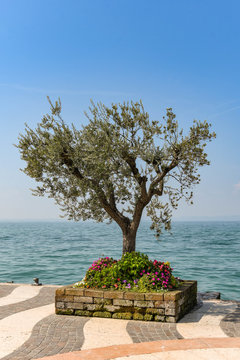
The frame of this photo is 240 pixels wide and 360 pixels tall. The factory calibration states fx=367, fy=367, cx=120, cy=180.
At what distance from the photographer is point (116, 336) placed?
923 centimetres

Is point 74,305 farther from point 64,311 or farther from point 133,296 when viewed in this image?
point 133,296

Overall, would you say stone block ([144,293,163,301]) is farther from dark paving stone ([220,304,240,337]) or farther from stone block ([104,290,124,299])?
dark paving stone ([220,304,240,337])

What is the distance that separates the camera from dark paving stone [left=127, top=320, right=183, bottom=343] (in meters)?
9.04

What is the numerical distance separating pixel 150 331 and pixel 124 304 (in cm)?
141

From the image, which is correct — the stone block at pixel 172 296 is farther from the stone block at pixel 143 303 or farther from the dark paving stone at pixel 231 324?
the dark paving stone at pixel 231 324

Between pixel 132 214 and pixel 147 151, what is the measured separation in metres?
2.95

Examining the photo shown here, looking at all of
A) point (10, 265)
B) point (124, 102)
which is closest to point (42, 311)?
point (124, 102)

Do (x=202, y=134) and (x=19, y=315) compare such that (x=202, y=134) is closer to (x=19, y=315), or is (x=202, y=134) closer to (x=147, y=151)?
(x=147, y=151)

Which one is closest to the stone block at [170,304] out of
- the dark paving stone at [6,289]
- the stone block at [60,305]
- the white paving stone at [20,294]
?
the stone block at [60,305]

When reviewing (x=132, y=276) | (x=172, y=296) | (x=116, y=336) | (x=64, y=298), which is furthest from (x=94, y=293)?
(x=172, y=296)

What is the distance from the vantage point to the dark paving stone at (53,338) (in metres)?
8.11

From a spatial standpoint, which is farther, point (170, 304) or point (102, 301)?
point (102, 301)

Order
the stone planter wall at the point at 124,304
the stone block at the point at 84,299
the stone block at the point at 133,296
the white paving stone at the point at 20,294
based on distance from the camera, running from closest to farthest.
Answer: the stone planter wall at the point at 124,304 → the stone block at the point at 133,296 → the stone block at the point at 84,299 → the white paving stone at the point at 20,294

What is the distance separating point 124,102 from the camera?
1215 cm
